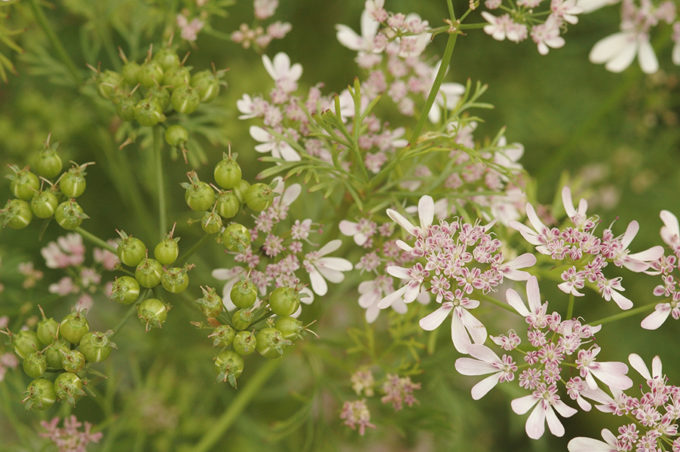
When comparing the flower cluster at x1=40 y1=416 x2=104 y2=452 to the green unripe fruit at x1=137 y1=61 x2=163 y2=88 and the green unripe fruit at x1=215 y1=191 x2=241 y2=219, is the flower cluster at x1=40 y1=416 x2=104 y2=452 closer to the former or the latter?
the green unripe fruit at x1=215 y1=191 x2=241 y2=219

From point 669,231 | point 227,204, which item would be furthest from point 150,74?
point 669,231

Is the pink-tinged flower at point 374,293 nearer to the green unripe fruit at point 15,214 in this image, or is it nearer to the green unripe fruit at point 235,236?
the green unripe fruit at point 235,236

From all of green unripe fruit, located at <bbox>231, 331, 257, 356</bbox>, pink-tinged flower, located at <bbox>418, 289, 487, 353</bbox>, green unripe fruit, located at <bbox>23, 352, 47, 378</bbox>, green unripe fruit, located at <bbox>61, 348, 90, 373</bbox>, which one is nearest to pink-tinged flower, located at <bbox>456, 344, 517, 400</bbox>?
pink-tinged flower, located at <bbox>418, 289, 487, 353</bbox>

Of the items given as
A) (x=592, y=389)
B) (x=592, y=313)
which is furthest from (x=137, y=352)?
(x=592, y=313)

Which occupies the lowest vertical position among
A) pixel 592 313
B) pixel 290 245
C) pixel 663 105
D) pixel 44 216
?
pixel 592 313

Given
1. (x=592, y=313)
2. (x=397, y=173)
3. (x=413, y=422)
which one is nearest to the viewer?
(x=397, y=173)

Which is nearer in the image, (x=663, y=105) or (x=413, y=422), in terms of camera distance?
(x=413, y=422)

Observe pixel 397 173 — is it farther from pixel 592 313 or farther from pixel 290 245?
pixel 592 313
